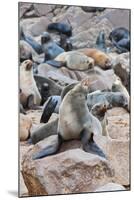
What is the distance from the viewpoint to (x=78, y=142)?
146 inches

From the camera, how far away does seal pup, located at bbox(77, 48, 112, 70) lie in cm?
379

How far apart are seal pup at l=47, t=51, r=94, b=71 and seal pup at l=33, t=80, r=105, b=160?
119 mm

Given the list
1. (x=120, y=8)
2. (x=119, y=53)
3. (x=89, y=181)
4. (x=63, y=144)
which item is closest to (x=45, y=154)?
(x=63, y=144)

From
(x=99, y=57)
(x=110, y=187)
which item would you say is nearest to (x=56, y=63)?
(x=99, y=57)

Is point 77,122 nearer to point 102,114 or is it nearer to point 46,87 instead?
point 102,114

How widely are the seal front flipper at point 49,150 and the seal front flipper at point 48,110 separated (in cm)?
16

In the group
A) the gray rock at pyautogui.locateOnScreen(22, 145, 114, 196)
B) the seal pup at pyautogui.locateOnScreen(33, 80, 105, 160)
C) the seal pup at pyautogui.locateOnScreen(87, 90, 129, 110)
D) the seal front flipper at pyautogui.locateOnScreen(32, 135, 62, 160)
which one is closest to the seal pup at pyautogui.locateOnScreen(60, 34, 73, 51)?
the seal pup at pyautogui.locateOnScreen(33, 80, 105, 160)

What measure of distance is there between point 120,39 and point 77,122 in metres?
0.71

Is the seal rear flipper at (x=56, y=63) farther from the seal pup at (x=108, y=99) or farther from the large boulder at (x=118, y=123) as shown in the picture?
the large boulder at (x=118, y=123)

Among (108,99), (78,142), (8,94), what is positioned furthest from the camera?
(108,99)

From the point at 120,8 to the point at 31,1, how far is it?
688mm

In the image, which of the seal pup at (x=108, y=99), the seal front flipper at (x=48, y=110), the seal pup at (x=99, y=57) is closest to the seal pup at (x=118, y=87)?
the seal pup at (x=108, y=99)

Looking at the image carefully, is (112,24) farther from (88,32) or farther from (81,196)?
(81,196)

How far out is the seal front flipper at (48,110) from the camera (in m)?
3.66
